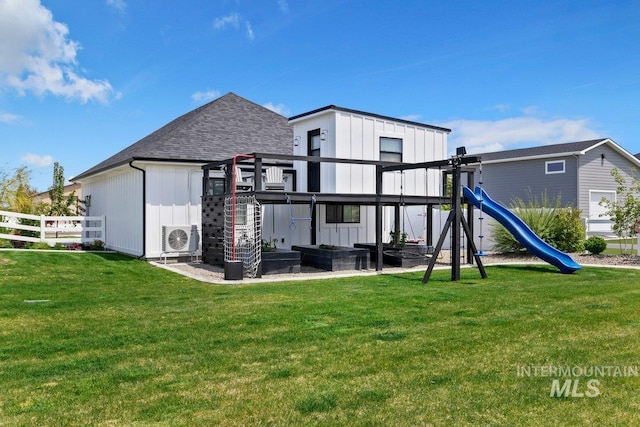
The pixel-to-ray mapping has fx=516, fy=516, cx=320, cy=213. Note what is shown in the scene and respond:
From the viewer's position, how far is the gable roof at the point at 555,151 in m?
25.0

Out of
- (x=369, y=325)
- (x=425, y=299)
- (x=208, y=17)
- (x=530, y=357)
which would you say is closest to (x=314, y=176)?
(x=208, y=17)

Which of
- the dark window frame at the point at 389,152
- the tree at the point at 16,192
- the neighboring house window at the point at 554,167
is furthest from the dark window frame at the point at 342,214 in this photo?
the neighboring house window at the point at 554,167

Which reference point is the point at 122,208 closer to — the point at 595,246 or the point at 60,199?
the point at 60,199

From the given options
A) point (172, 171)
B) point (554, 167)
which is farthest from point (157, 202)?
point (554, 167)

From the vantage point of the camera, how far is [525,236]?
12703 mm

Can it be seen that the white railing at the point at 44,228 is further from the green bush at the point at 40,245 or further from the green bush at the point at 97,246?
the green bush at the point at 97,246

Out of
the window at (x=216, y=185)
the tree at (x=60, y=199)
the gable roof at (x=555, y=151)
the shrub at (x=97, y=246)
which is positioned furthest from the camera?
the gable roof at (x=555, y=151)

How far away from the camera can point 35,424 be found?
3307 mm

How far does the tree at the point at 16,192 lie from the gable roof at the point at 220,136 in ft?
7.68

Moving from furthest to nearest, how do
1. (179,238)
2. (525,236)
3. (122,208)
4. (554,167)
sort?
(554,167), (122,208), (179,238), (525,236)

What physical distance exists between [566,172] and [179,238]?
1955cm

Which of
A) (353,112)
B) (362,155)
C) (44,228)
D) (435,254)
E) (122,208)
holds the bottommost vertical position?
(435,254)

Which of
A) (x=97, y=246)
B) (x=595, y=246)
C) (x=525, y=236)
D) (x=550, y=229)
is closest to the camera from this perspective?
(x=525, y=236)

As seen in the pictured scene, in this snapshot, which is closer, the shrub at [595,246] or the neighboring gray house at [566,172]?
the shrub at [595,246]
